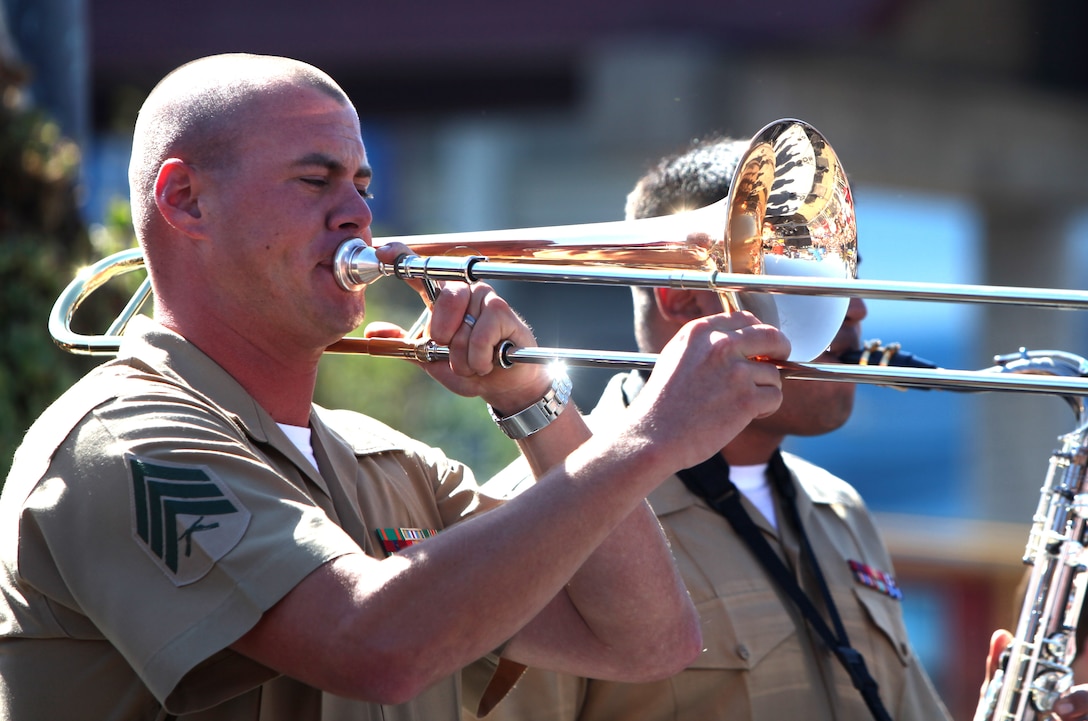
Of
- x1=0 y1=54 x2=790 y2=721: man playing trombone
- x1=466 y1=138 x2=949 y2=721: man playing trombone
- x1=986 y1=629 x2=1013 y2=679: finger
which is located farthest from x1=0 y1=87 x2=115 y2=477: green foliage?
x1=986 y1=629 x2=1013 y2=679: finger

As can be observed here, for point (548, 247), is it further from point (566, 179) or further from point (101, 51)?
point (566, 179)

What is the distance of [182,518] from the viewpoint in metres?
1.95

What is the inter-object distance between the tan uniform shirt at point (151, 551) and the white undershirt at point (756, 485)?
4.12 ft

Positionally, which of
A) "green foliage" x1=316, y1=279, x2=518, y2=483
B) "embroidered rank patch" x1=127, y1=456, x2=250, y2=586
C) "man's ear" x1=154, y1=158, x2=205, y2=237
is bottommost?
"green foliage" x1=316, y1=279, x2=518, y2=483

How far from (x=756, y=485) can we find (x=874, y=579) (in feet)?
1.14

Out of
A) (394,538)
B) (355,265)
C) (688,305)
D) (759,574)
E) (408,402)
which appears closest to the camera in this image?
(355,265)

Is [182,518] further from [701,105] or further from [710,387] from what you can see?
[701,105]

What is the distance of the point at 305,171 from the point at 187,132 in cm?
21

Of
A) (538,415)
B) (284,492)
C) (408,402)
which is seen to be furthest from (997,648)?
(408,402)

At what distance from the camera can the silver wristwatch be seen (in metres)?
2.44

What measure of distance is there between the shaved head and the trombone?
0.88 feet

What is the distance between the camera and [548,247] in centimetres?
254

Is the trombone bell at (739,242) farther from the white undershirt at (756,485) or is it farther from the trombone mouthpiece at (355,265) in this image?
the white undershirt at (756,485)

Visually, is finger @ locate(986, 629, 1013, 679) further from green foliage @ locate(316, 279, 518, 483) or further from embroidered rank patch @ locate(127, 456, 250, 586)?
green foliage @ locate(316, 279, 518, 483)
